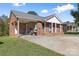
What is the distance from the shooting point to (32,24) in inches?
299

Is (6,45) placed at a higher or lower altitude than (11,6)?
lower

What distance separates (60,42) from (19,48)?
1241 mm

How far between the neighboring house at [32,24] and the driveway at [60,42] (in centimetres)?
18

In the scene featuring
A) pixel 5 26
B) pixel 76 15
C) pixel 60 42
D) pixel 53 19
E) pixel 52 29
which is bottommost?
pixel 60 42

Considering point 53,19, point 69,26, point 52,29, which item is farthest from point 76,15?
point 52,29

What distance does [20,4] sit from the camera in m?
7.33

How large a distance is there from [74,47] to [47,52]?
2.74 feet

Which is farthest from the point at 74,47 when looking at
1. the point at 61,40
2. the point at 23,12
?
the point at 23,12

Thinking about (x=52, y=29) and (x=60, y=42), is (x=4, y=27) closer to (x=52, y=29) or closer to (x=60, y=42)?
(x=52, y=29)

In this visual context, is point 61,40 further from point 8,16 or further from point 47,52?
point 8,16

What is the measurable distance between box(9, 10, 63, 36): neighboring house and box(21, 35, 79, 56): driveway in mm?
177

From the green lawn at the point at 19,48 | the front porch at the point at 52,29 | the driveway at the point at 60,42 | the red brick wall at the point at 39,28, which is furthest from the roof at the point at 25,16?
the green lawn at the point at 19,48

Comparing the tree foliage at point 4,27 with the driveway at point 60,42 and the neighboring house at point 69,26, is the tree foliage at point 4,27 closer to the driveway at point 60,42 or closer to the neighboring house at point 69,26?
the driveway at point 60,42

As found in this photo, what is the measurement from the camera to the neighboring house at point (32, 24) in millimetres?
7461
